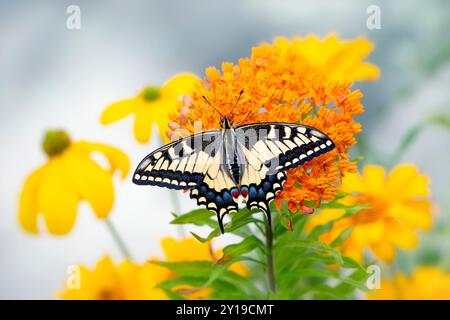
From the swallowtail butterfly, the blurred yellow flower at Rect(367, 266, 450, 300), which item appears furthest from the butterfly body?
the blurred yellow flower at Rect(367, 266, 450, 300)

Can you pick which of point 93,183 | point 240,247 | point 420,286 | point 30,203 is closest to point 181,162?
point 240,247

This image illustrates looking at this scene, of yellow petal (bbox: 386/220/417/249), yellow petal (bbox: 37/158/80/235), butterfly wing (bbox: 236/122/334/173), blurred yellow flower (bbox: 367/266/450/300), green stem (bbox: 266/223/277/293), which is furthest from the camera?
blurred yellow flower (bbox: 367/266/450/300)

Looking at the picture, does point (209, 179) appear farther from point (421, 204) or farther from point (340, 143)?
point (421, 204)

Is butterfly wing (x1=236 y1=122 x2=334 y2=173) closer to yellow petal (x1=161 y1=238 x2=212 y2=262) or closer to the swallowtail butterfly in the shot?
the swallowtail butterfly

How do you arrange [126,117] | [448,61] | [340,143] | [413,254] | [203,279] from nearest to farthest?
[340,143]
[203,279]
[126,117]
[413,254]
[448,61]

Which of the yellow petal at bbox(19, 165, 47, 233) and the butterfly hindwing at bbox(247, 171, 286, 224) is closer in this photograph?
the butterfly hindwing at bbox(247, 171, 286, 224)

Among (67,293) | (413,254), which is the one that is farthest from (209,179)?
(413,254)

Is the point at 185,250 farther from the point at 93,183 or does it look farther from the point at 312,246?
the point at 312,246

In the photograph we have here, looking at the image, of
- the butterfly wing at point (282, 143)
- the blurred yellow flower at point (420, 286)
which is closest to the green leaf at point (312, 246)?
the butterfly wing at point (282, 143)
